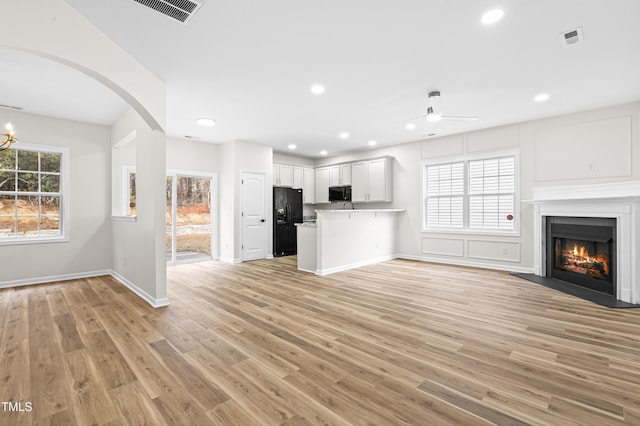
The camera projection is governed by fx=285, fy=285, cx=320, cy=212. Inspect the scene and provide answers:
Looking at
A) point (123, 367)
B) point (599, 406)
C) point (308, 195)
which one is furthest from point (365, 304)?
point (308, 195)

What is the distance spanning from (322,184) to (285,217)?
1.60m

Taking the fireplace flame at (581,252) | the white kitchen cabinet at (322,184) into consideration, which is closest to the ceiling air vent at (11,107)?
the white kitchen cabinet at (322,184)

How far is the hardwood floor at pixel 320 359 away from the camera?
1.65 metres

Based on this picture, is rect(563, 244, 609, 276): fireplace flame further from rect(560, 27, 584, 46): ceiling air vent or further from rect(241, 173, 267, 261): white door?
rect(241, 173, 267, 261): white door

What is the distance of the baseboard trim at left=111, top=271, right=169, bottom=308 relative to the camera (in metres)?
3.48

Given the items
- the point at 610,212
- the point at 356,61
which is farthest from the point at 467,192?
the point at 356,61

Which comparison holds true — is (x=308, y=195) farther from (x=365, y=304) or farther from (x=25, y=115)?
(x=25, y=115)

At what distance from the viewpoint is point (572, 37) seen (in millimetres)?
2619

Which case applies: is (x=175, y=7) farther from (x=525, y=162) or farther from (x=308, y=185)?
(x=308, y=185)

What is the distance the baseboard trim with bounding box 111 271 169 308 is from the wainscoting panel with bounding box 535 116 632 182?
20.5 feet

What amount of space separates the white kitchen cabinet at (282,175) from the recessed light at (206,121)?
2487mm

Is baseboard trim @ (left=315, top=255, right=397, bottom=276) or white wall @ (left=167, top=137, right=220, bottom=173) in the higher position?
white wall @ (left=167, top=137, right=220, bottom=173)

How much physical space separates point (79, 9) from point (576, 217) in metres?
6.46

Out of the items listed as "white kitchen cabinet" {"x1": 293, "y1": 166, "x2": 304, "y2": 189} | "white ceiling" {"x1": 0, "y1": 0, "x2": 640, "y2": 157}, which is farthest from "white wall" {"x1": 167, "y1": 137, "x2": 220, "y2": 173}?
"white kitchen cabinet" {"x1": 293, "y1": 166, "x2": 304, "y2": 189}
